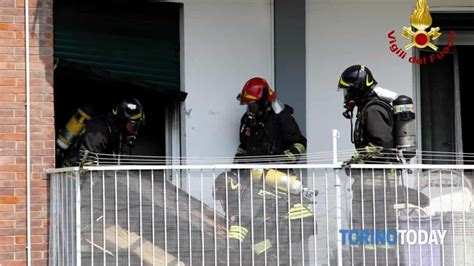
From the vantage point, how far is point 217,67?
33.4 ft

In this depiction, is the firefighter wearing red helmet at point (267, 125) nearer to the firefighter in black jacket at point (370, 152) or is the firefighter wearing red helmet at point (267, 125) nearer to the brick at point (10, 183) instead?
the firefighter in black jacket at point (370, 152)

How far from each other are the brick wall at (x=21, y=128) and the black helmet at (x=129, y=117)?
26.3 inches

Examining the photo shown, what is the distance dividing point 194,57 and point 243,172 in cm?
283

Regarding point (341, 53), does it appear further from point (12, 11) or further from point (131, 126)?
point (12, 11)

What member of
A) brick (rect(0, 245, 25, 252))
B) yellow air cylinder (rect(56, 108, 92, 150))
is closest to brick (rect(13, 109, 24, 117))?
yellow air cylinder (rect(56, 108, 92, 150))

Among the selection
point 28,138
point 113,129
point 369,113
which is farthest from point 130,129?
point 369,113

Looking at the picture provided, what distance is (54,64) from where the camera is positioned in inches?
373

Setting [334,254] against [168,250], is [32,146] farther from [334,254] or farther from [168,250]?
[334,254]

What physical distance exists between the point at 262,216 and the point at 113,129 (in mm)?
2023

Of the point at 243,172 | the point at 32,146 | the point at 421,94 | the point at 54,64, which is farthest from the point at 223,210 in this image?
the point at 421,94

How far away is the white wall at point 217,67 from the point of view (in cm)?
1015

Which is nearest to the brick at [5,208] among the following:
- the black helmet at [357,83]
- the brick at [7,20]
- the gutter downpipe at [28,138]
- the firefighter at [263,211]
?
the gutter downpipe at [28,138]

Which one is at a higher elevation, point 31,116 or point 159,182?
point 31,116

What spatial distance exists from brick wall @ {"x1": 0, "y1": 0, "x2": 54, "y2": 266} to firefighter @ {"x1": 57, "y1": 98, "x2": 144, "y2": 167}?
15.8 inches
